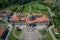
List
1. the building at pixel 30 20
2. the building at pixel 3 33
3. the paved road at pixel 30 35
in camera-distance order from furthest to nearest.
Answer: the building at pixel 30 20, the building at pixel 3 33, the paved road at pixel 30 35

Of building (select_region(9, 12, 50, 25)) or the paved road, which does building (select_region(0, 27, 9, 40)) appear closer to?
the paved road

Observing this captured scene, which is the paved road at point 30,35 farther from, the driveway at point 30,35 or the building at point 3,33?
the building at point 3,33

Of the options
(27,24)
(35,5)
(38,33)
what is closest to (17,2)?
(35,5)

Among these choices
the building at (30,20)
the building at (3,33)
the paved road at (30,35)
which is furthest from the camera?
the building at (30,20)

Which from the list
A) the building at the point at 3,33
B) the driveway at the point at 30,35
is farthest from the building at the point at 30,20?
the building at the point at 3,33

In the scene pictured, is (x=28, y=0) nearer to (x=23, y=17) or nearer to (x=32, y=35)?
(x=23, y=17)

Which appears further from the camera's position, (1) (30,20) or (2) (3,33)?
(1) (30,20)

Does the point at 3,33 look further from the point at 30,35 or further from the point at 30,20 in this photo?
the point at 30,20

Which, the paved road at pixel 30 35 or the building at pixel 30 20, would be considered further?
the building at pixel 30 20

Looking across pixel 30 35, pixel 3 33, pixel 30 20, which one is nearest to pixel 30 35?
pixel 30 35
